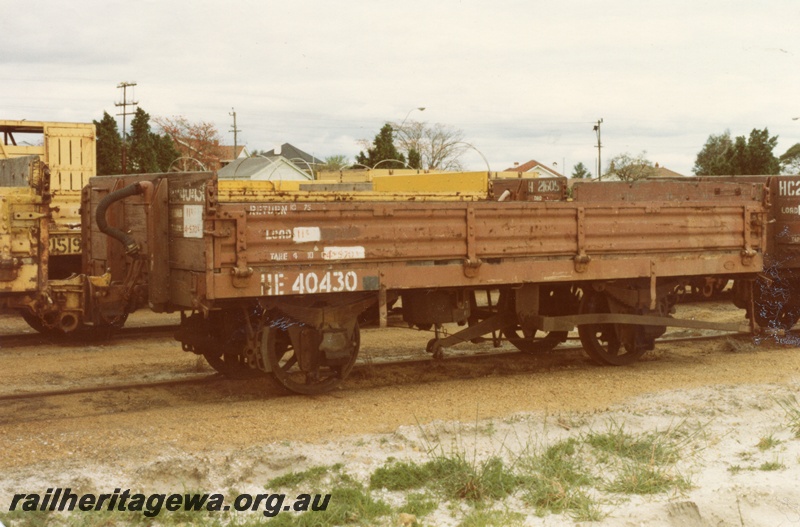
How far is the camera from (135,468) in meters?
6.44

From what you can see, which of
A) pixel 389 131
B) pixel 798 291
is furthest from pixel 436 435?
pixel 389 131

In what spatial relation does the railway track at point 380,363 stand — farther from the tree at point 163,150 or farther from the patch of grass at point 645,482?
the tree at point 163,150

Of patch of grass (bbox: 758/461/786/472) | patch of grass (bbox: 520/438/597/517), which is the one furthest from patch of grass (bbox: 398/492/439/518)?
patch of grass (bbox: 758/461/786/472)

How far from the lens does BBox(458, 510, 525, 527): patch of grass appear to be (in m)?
5.59

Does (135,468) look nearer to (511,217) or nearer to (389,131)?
(511,217)

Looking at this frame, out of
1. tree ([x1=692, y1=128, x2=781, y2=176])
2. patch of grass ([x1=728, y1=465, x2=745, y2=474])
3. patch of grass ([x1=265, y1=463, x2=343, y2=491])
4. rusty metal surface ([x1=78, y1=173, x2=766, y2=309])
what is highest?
tree ([x1=692, y1=128, x2=781, y2=176])

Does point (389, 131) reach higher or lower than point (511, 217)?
higher

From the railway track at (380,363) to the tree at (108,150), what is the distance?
24.1 m

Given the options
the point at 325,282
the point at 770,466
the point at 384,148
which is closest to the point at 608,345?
the point at 325,282

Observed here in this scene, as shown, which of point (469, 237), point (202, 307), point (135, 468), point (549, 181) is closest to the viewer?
point (135, 468)

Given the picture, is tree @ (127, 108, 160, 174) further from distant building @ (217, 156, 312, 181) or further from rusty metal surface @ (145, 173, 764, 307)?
rusty metal surface @ (145, 173, 764, 307)

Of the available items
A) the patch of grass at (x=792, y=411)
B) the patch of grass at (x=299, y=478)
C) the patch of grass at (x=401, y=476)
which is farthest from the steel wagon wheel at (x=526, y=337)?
the patch of grass at (x=299, y=478)

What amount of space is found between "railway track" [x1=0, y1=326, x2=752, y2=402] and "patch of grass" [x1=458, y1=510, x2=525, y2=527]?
4756 millimetres

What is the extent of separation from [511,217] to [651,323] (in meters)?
A: 2.35
